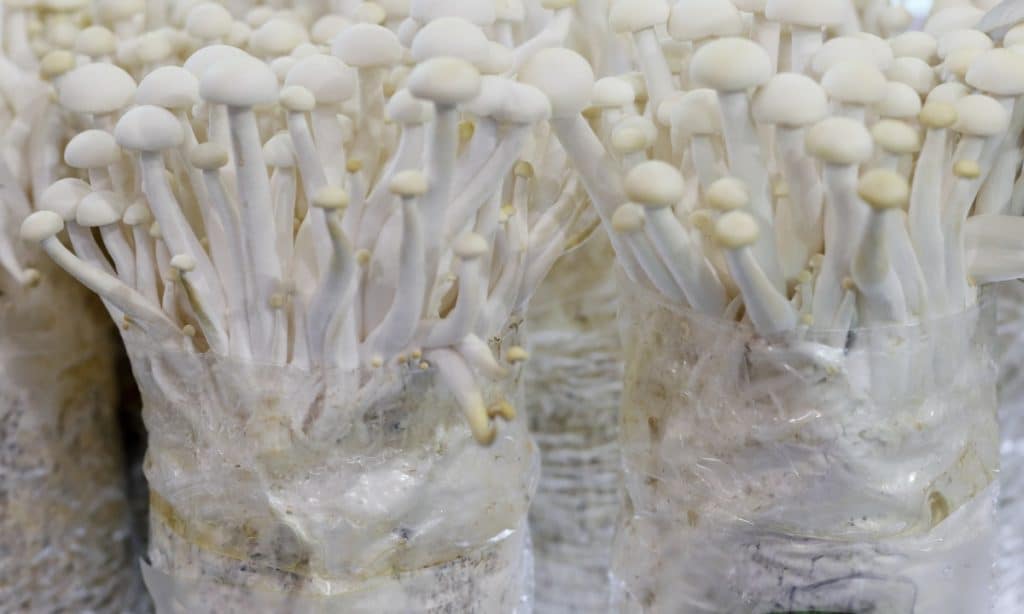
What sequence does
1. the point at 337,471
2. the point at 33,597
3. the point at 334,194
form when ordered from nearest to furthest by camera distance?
1. the point at 334,194
2. the point at 337,471
3. the point at 33,597

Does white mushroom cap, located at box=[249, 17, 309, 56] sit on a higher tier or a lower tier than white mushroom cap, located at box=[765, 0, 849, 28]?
lower

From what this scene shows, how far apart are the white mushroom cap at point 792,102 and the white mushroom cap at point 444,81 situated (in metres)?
0.19

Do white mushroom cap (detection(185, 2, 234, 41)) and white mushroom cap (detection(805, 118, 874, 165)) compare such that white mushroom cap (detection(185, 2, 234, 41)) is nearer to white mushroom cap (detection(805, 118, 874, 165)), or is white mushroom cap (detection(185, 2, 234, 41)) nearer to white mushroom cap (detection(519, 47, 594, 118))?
white mushroom cap (detection(519, 47, 594, 118))

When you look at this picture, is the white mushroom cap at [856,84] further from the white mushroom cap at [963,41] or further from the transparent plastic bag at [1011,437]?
the transparent plastic bag at [1011,437]

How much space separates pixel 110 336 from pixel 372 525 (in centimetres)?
41

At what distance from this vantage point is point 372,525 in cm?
75

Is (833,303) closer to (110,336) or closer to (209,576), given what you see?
(209,576)

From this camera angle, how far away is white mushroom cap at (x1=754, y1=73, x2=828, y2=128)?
0.62 metres

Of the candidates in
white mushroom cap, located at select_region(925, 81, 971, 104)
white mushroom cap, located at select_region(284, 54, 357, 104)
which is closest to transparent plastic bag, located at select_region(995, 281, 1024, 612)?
white mushroom cap, located at select_region(925, 81, 971, 104)

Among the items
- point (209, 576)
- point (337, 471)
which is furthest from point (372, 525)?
point (209, 576)

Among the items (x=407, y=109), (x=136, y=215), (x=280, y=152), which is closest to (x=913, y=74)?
(x=407, y=109)

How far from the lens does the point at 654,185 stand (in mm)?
628

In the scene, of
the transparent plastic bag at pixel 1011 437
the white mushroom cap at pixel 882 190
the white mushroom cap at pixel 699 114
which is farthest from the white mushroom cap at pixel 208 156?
the transparent plastic bag at pixel 1011 437

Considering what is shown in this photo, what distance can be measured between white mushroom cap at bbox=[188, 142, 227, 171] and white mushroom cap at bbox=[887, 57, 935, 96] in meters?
0.47
